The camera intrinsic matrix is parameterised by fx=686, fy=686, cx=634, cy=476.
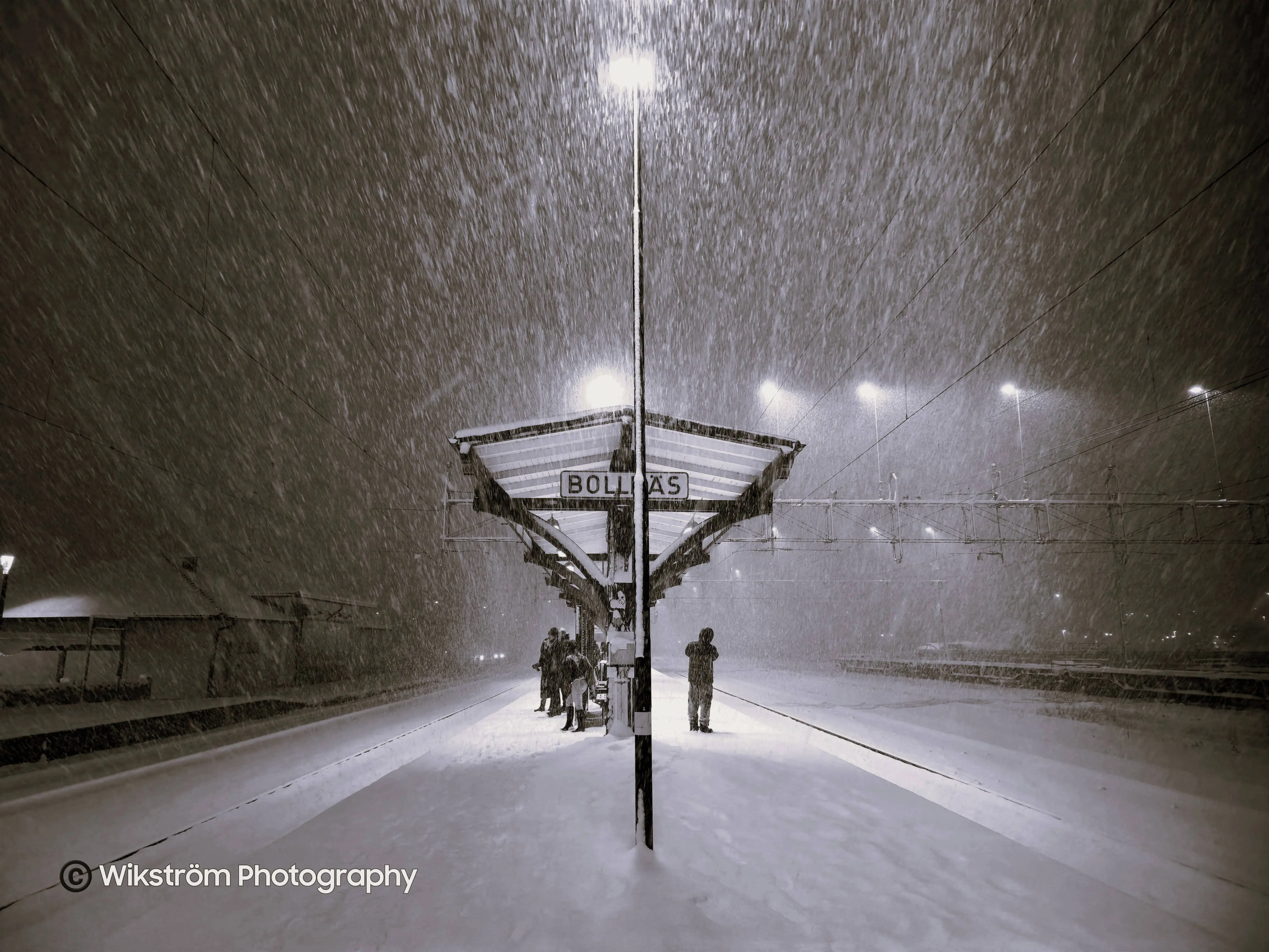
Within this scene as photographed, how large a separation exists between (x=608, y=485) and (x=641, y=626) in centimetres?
255

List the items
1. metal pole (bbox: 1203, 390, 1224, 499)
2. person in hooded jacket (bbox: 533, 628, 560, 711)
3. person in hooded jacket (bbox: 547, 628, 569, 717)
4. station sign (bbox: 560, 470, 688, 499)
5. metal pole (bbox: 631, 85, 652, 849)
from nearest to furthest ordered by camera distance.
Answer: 1. metal pole (bbox: 631, 85, 652, 849)
2. station sign (bbox: 560, 470, 688, 499)
3. person in hooded jacket (bbox: 547, 628, 569, 717)
4. person in hooded jacket (bbox: 533, 628, 560, 711)
5. metal pole (bbox: 1203, 390, 1224, 499)

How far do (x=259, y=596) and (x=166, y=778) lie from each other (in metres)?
13.8

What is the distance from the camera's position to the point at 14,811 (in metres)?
6.20

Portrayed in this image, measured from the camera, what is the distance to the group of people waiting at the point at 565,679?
35.9 ft

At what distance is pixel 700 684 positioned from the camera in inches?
418

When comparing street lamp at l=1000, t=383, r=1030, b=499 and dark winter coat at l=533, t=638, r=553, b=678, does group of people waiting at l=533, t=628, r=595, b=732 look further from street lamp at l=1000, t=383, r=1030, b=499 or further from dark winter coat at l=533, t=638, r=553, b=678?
street lamp at l=1000, t=383, r=1030, b=499

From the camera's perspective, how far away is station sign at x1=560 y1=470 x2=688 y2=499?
7016 mm

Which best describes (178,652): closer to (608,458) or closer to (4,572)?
(4,572)

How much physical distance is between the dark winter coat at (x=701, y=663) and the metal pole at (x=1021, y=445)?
56.1 ft

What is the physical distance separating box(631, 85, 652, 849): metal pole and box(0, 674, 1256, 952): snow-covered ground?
31 centimetres

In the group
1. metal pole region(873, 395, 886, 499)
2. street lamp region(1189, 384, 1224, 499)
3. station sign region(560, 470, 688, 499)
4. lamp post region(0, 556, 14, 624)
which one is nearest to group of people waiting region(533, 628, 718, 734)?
station sign region(560, 470, 688, 499)

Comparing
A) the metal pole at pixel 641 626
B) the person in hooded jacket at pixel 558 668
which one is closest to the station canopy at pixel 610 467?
the metal pole at pixel 641 626

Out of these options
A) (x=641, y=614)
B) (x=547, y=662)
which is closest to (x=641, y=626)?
(x=641, y=614)

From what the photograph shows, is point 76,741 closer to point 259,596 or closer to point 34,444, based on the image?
point 34,444
